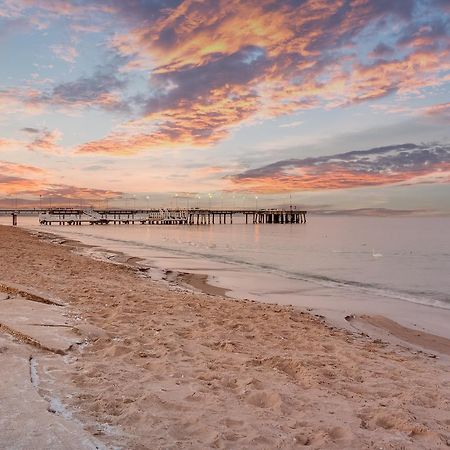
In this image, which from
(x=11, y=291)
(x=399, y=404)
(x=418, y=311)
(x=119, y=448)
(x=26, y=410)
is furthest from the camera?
(x=418, y=311)

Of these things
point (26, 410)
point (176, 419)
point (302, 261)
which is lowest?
point (302, 261)

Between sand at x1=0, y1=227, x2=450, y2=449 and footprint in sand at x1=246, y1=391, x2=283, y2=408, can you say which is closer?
sand at x1=0, y1=227, x2=450, y2=449

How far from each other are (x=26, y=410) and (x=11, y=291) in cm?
612

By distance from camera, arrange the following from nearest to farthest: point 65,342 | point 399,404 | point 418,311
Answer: point 399,404 < point 65,342 < point 418,311

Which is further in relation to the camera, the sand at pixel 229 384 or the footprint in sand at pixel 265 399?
the footprint in sand at pixel 265 399

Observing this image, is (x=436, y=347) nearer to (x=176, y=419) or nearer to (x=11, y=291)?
(x=176, y=419)

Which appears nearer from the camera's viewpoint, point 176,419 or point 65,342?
point 176,419

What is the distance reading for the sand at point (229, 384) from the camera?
4000 mm

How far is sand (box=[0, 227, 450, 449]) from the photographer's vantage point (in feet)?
13.1

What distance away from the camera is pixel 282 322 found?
984cm

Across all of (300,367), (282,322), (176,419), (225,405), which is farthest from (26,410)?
(282,322)

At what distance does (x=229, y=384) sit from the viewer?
17.6 ft

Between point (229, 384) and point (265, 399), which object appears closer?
point (265, 399)

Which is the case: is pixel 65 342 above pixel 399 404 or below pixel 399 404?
above
